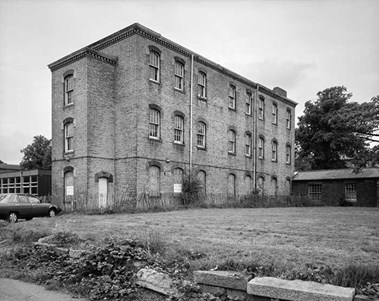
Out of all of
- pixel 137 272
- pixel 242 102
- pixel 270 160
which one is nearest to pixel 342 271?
pixel 137 272

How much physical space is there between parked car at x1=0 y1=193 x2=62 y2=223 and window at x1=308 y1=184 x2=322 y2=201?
28598 millimetres

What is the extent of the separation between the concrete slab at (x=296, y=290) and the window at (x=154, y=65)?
64.3 ft

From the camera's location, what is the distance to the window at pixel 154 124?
2231 centimetres

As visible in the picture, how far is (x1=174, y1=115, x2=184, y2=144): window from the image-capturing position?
79.5 ft

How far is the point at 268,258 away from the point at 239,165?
24.9 m

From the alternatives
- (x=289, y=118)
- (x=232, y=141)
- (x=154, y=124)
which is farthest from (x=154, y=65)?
(x=289, y=118)

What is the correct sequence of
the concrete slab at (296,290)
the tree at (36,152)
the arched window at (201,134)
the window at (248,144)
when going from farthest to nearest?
1. the tree at (36,152)
2. the window at (248,144)
3. the arched window at (201,134)
4. the concrete slab at (296,290)

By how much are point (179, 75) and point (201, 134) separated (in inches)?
188

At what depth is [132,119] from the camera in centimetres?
2141

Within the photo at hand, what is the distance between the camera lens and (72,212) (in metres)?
18.8

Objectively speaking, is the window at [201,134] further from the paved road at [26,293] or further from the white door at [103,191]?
the paved road at [26,293]

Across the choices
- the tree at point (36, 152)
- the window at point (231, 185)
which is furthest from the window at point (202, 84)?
the tree at point (36, 152)

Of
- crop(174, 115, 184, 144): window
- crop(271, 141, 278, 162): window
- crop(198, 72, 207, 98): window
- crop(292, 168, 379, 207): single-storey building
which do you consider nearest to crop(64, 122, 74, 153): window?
crop(174, 115, 184, 144): window

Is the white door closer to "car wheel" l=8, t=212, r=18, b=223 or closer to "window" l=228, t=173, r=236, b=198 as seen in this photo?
"car wheel" l=8, t=212, r=18, b=223
